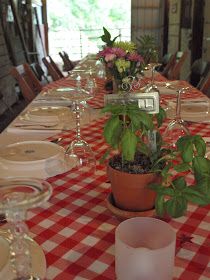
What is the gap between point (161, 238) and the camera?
58cm

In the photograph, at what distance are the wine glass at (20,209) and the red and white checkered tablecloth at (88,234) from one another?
11 cm

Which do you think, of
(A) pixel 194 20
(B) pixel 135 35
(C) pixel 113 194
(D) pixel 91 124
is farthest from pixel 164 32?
(C) pixel 113 194

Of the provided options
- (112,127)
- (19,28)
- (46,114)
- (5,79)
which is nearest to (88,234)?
(112,127)

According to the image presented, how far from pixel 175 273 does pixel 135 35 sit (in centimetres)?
731

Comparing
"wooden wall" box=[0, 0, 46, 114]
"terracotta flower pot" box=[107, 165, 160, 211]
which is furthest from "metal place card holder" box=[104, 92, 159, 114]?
"wooden wall" box=[0, 0, 46, 114]

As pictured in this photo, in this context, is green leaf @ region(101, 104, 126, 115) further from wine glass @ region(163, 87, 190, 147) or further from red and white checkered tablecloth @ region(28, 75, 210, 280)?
wine glass @ region(163, 87, 190, 147)

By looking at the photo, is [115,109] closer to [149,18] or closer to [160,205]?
[160,205]

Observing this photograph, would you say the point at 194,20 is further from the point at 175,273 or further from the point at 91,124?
the point at 175,273

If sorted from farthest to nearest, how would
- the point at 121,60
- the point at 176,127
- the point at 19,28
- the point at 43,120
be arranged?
the point at 19,28 → the point at 43,120 → the point at 121,60 → the point at 176,127

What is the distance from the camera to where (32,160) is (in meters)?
1.02

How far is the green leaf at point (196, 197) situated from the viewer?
1.98ft

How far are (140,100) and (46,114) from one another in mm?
916

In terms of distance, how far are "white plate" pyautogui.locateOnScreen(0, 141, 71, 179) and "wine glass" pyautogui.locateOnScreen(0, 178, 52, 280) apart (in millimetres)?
430

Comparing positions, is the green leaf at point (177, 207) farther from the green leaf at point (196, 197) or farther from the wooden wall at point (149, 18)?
the wooden wall at point (149, 18)
